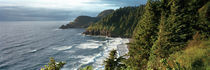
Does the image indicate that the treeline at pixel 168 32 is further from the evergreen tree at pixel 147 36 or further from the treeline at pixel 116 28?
the treeline at pixel 116 28

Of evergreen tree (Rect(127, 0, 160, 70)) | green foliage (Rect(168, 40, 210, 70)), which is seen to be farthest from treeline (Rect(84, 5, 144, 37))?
green foliage (Rect(168, 40, 210, 70))

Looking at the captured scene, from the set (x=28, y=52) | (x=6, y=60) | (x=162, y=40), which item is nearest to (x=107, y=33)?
(x=28, y=52)

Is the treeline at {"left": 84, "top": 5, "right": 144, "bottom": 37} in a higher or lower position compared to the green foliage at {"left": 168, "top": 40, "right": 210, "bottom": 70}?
lower

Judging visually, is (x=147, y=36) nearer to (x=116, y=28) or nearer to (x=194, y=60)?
(x=194, y=60)

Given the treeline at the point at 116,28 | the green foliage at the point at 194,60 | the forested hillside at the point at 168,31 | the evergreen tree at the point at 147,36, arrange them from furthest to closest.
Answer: the treeline at the point at 116,28, the evergreen tree at the point at 147,36, the forested hillside at the point at 168,31, the green foliage at the point at 194,60

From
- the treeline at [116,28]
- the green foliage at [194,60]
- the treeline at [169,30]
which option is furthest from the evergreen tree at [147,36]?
the treeline at [116,28]

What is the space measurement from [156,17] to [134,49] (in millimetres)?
5556

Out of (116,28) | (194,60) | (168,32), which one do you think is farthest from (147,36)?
(116,28)

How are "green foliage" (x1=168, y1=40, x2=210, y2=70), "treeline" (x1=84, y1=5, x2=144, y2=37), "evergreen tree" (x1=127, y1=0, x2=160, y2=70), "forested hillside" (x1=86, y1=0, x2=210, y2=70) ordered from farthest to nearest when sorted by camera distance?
"treeline" (x1=84, y1=5, x2=144, y2=37) → "evergreen tree" (x1=127, y1=0, x2=160, y2=70) → "forested hillside" (x1=86, y1=0, x2=210, y2=70) → "green foliage" (x1=168, y1=40, x2=210, y2=70)

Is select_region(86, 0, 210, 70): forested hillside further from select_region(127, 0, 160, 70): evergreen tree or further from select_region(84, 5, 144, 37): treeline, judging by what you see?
select_region(84, 5, 144, 37): treeline

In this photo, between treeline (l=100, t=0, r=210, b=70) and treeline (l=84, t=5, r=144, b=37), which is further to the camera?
treeline (l=84, t=5, r=144, b=37)

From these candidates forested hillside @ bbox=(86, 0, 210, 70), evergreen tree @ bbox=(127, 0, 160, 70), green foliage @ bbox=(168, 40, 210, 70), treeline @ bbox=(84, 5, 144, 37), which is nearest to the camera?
green foliage @ bbox=(168, 40, 210, 70)

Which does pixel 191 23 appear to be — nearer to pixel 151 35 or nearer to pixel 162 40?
pixel 151 35

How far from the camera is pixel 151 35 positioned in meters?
17.6
